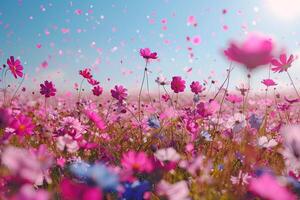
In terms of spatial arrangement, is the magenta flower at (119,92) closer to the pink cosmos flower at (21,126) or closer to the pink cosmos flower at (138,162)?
the pink cosmos flower at (21,126)

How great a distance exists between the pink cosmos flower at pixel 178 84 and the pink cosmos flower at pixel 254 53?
2222 mm

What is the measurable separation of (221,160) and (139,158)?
156 centimetres

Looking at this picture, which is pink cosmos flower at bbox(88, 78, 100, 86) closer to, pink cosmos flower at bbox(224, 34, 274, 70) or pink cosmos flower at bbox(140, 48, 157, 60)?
pink cosmos flower at bbox(140, 48, 157, 60)

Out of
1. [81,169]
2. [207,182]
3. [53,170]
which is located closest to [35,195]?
[207,182]

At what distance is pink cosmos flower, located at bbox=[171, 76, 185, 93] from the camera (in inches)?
143

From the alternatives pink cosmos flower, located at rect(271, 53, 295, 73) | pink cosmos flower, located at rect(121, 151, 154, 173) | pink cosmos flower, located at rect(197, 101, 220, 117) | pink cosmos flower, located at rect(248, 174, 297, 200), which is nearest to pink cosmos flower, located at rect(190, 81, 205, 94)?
pink cosmos flower, located at rect(271, 53, 295, 73)

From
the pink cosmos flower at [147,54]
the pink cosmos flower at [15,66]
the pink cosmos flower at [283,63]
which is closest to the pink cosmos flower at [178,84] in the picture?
the pink cosmos flower at [147,54]

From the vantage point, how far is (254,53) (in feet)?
4.40

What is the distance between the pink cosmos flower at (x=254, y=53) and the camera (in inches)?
52.2

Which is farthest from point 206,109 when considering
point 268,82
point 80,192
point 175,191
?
point 80,192

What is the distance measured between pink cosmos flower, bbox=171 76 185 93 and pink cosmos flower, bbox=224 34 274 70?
2222mm

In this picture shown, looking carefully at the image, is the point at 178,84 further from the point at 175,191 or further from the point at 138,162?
the point at 175,191

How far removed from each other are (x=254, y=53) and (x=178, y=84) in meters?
2.30

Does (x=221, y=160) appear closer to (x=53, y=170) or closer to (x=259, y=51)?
(x=53, y=170)
